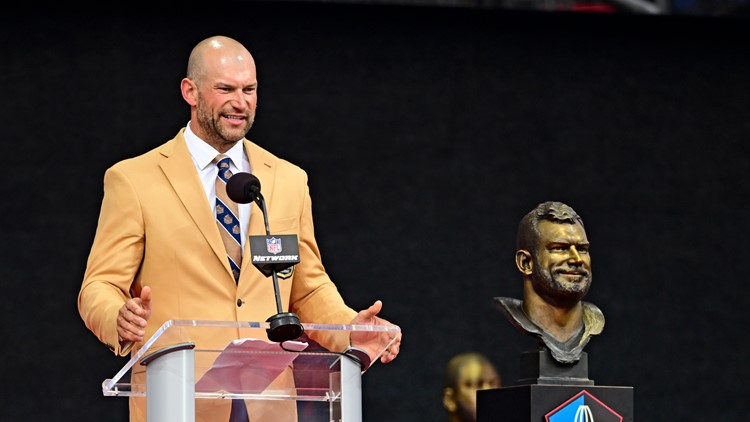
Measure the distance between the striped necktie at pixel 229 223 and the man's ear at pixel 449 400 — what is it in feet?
9.78

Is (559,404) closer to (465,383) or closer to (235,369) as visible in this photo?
(235,369)

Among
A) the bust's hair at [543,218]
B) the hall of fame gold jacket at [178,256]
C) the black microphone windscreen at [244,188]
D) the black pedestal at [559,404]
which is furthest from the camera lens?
the bust's hair at [543,218]

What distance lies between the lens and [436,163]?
6.12 m

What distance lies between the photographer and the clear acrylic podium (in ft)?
7.71

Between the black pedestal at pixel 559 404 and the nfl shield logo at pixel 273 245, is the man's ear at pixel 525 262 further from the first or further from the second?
the nfl shield logo at pixel 273 245

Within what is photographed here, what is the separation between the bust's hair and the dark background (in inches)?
83.9

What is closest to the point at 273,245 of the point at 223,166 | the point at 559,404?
the point at 223,166

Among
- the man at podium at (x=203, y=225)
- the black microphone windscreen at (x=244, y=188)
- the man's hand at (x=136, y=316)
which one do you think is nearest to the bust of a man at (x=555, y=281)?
the man at podium at (x=203, y=225)

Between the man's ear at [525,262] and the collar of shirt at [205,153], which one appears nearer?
the collar of shirt at [205,153]

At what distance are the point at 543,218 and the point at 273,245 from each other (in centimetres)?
157

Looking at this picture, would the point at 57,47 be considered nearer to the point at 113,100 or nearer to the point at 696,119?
the point at 113,100

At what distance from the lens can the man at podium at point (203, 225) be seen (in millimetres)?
2891

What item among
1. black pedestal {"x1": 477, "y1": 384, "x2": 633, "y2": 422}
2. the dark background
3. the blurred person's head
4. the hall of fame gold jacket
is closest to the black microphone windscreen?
the hall of fame gold jacket

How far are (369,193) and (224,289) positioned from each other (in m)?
3.22
